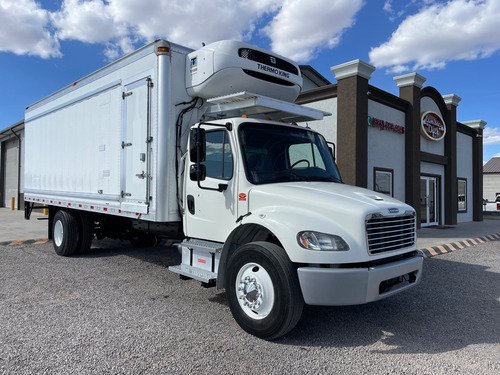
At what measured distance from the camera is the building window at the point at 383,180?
43.4 ft

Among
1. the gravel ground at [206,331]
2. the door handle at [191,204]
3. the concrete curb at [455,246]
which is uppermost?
the door handle at [191,204]

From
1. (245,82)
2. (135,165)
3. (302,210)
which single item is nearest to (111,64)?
(135,165)

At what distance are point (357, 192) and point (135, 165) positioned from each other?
3300 mm

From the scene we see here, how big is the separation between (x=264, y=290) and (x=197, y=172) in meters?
1.63

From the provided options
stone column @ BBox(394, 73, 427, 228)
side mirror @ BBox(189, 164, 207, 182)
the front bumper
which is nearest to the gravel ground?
the front bumper

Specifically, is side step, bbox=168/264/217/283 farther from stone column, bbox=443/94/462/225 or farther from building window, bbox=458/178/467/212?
building window, bbox=458/178/467/212

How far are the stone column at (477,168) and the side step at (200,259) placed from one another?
19059mm

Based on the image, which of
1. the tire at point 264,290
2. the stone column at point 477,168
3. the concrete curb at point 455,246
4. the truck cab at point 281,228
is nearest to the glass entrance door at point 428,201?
the concrete curb at point 455,246

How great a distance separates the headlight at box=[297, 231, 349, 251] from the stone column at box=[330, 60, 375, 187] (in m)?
8.40

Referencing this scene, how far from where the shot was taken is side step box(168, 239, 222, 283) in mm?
4773

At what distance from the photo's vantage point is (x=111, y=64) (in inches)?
265

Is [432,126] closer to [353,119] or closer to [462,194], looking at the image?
[462,194]

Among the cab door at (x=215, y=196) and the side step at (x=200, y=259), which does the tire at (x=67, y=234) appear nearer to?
the side step at (x=200, y=259)

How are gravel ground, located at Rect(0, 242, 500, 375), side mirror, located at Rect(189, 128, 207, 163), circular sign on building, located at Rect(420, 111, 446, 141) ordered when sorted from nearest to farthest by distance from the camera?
gravel ground, located at Rect(0, 242, 500, 375), side mirror, located at Rect(189, 128, 207, 163), circular sign on building, located at Rect(420, 111, 446, 141)
